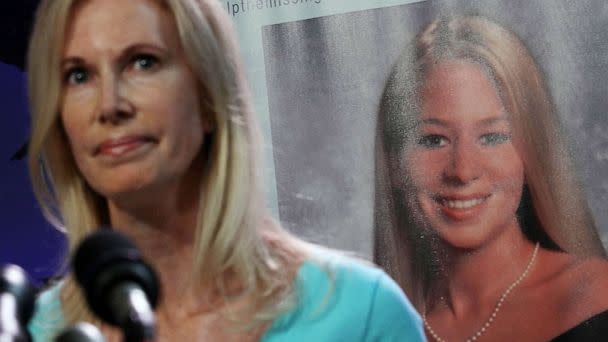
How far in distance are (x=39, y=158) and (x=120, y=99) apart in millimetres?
283

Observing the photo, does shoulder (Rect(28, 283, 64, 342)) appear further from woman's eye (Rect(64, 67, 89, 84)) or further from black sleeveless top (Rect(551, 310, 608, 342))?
black sleeveless top (Rect(551, 310, 608, 342))

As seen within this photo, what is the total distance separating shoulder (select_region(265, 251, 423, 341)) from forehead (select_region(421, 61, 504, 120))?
1.35 meters

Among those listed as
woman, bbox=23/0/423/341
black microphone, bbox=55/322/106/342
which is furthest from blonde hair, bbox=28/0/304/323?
black microphone, bbox=55/322/106/342

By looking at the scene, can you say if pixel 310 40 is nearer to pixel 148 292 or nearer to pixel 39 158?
pixel 39 158

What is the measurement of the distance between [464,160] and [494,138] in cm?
10

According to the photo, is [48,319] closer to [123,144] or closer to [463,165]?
[123,144]

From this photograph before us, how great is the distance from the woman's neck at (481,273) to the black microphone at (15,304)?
206cm

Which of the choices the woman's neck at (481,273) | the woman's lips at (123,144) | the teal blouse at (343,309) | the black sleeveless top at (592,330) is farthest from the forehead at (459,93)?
the woman's lips at (123,144)

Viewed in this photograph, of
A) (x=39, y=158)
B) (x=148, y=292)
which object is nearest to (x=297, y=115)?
(x=39, y=158)

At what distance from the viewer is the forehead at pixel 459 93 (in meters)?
2.92

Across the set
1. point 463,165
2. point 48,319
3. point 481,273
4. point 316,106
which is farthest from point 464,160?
point 48,319

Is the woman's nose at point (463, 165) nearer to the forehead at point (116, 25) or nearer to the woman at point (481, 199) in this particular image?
the woman at point (481, 199)

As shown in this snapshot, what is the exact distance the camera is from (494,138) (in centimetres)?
291

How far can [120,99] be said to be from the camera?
1.50 meters
